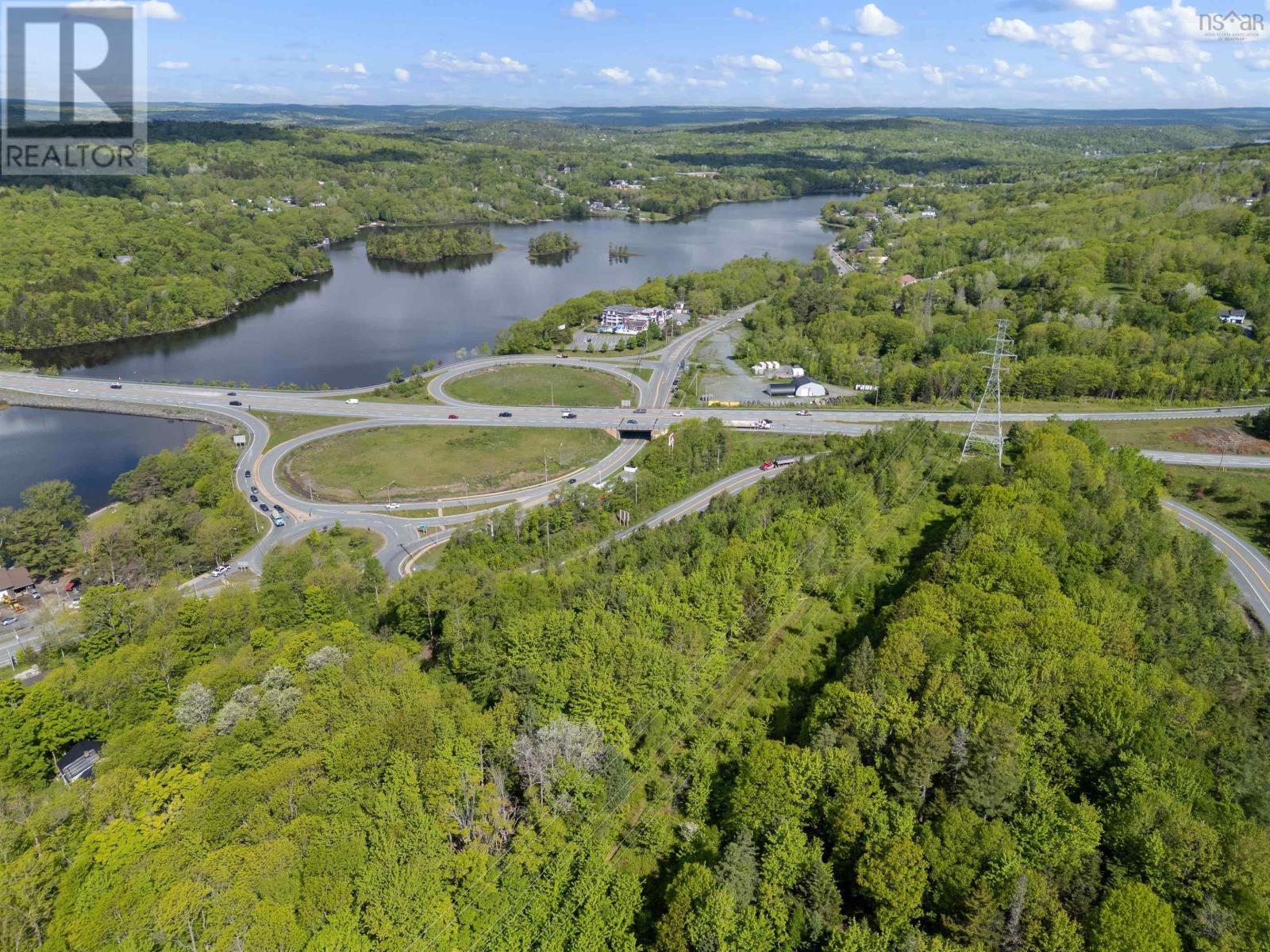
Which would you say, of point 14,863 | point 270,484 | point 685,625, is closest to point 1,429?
point 270,484

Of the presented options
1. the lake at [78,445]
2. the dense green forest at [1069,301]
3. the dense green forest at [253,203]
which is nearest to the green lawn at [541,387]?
the dense green forest at [1069,301]

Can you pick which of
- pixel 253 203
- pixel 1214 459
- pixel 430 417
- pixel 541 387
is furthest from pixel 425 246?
pixel 1214 459

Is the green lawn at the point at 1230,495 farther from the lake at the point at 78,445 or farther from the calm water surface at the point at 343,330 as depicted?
the lake at the point at 78,445

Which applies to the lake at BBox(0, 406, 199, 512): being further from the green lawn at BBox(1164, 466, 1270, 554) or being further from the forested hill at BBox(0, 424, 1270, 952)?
the green lawn at BBox(1164, 466, 1270, 554)

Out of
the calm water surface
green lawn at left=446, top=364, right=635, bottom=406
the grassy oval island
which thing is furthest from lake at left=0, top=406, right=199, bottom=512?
green lawn at left=446, top=364, right=635, bottom=406

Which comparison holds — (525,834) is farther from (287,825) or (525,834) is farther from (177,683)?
(177,683)

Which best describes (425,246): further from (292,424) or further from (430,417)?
(430,417)
